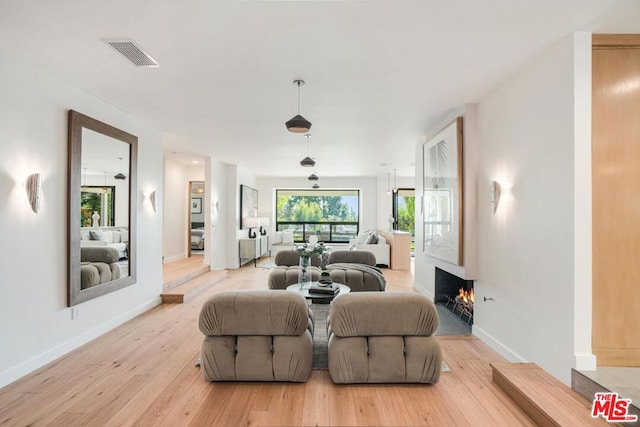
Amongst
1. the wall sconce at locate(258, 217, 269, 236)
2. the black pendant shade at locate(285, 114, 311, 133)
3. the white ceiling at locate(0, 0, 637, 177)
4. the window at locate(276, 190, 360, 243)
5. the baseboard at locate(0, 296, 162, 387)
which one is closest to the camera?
the white ceiling at locate(0, 0, 637, 177)

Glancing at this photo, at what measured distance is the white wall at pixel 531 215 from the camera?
2480mm

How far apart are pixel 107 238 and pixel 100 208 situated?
1.23 feet

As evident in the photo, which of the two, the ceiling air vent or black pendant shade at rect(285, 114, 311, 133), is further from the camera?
black pendant shade at rect(285, 114, 311, 133)

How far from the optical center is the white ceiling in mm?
2121

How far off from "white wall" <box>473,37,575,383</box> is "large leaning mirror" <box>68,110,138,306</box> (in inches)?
172

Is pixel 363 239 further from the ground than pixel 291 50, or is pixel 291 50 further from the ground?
pixel 291 50

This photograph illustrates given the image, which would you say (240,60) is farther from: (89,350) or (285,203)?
(285,203)

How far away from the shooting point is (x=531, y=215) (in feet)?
9.45

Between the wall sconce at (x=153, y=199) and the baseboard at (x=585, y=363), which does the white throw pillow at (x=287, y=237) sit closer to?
the wall sconce at (x=153, y=199)

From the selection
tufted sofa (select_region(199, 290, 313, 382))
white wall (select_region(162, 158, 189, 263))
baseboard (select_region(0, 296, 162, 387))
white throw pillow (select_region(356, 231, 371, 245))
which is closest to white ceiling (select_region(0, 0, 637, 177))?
tufted sofa (select_region(199, 290, 313, 382))

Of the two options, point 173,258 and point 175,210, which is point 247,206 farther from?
point 173,258

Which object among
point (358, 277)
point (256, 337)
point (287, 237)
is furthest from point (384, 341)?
point (287, 237)

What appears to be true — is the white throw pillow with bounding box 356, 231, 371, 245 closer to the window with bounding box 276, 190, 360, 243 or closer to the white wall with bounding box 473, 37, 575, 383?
the window with bounding box 276, 190, 360, 243

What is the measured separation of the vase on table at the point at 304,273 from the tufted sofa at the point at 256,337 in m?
1.49
